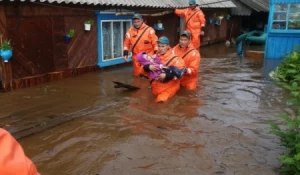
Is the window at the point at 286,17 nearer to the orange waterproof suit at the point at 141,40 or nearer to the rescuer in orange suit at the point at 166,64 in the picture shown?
the orange waterproof suit at the point at 141,40

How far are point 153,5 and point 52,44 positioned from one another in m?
4.14

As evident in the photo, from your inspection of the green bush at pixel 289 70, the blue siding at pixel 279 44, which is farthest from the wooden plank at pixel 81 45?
the blue siding at pixel 279 44

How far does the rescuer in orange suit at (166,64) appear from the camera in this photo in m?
6.20

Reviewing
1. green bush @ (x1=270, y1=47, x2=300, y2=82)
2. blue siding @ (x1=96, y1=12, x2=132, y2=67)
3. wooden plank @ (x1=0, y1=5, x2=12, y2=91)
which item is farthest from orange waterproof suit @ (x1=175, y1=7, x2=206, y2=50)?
wooden plank @ (x1=0, y1=5, x2=12, y2=91)

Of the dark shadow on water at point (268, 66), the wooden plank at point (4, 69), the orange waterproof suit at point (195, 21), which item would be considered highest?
the orange waterproof suit at point (195, 21)

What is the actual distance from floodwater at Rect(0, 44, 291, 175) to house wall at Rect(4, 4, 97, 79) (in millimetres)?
575

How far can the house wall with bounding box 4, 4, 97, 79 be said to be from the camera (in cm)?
698

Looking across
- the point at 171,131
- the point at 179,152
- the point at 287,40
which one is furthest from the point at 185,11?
the point at 179,152

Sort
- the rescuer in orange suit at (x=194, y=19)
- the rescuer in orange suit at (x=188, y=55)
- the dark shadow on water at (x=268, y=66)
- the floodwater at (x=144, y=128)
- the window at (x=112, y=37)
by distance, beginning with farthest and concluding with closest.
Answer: the rescuer in orange suit at (x=194, y=19) → the window at (x=112, y=37) → the dark shadow on water at (x=268, y=66) → the rescuer in orange suit at (x=188, y=55) → the floodwater at (x=144, y=128)

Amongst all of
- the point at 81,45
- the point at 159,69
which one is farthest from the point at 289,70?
the point at 81,45

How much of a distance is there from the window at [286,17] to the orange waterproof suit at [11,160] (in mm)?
11394

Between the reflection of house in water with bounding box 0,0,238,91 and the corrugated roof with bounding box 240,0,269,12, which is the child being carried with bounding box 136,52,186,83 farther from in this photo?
the corrugated roof with bounding box 240,0,269,12

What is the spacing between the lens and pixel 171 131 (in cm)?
489

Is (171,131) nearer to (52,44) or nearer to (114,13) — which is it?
(52,44)
